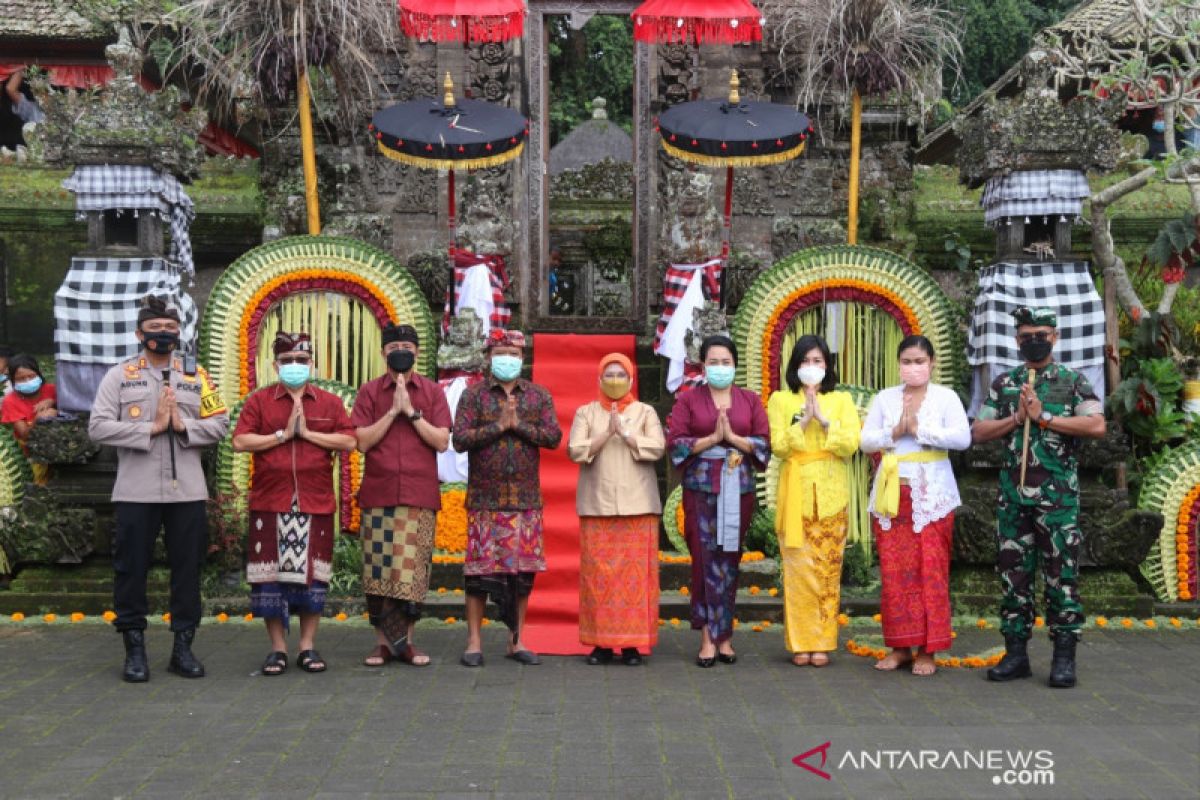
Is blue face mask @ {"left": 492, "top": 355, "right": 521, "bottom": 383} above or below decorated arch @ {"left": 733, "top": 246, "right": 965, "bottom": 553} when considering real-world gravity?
below

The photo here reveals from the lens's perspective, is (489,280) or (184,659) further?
(489,280)

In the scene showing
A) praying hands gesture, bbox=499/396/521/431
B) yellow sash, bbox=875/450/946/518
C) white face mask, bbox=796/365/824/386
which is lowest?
yellow sash, bbox=875/450/946/518

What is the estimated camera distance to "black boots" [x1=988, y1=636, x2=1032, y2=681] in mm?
6688

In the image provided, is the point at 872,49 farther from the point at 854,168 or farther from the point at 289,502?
the point at 289,502

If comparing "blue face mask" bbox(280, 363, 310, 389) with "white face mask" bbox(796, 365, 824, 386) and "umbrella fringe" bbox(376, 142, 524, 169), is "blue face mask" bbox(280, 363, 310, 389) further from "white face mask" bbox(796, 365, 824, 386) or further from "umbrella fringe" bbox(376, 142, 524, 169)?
"umbrella fringe" bbox(376, 142, 524, 169)

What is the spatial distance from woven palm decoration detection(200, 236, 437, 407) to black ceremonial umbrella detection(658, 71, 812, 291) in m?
2.03

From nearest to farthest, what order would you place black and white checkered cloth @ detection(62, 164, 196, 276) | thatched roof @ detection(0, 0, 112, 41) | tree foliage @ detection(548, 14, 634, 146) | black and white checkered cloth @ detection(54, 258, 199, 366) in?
black and white checkered cloth @ detection(54, 258, 199, 366)
black and white checkered cloth @ detection(62, 164, 196, 276)
thatched roof @ detection(0, 0, 112, 41)
tree foliage @ detection(548, 14, 634, 146)

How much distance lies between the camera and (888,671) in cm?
691

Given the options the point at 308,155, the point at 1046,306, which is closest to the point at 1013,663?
the point at 1046,306

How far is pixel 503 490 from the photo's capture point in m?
7.05

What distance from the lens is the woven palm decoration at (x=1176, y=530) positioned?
27.8 ft

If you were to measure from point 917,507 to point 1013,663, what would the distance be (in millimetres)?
838

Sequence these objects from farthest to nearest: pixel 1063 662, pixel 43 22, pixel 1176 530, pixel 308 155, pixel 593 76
A: pixel 593 76 < pixel 43 22 < pixel 308 155 < pixel 1176 530 < pixel 1063 662

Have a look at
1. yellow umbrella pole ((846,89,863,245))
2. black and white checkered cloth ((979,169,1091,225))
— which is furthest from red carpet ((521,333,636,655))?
black and white checkered cloth ((979,169,1091,225))
